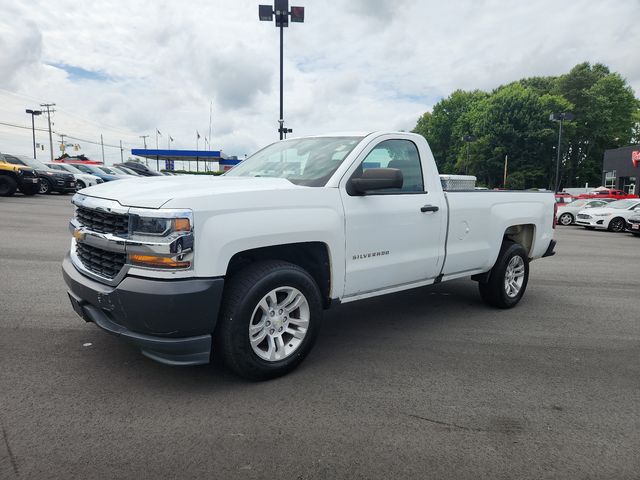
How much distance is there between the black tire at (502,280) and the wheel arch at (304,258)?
2.57 metres

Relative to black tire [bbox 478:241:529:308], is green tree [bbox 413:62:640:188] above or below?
above

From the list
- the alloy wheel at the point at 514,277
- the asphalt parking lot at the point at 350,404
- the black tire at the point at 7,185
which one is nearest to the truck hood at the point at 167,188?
the asphalt parking lot at the point at 350,404

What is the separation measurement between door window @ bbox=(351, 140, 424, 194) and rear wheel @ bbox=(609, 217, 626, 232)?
17.8m

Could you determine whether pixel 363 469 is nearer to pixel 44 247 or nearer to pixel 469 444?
pixel 469 444

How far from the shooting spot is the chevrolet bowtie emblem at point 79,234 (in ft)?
11.4

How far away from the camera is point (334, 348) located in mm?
4277

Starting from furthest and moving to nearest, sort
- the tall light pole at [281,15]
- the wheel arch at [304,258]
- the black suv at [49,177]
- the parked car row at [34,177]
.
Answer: the black suv at [49,177] < the parked car row at [34,177] < the tall light pole at [281,15] < the wheel arch at [304,258]

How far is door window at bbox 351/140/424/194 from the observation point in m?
4.30

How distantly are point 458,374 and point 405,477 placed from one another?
4.74 feet

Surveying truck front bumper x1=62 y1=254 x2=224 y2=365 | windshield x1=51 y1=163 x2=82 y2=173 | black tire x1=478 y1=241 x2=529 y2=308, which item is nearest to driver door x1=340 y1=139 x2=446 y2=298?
black tire x1=478 y1=241 x2=529 y2=308

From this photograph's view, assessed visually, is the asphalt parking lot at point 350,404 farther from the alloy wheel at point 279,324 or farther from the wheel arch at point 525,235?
the wheel arch at point 525,235

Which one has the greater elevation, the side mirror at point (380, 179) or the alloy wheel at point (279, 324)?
the side mirror at point (380, 179)

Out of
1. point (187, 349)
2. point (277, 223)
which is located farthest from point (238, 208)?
point (187, 349)

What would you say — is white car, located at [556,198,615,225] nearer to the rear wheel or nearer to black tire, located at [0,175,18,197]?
the rear wheel
